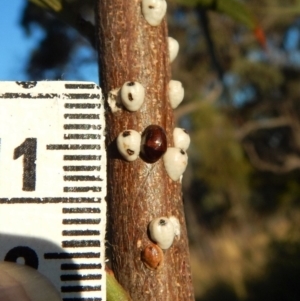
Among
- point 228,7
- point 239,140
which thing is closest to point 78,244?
point 228,7

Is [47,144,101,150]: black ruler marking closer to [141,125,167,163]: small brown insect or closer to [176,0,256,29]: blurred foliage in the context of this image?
[141,125,167,163]: small brown insect

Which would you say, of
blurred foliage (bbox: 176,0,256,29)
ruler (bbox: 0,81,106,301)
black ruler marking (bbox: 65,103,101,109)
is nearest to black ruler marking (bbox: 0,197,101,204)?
ruler (bbox: 0,81,106,301)

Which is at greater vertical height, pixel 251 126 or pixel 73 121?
pixel 251 126

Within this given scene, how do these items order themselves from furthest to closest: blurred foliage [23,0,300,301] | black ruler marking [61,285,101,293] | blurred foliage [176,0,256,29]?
blurred foliage [23,0,300,301], blurred foliage [176,0,256,29], black ruler marking [61,285,101,293]

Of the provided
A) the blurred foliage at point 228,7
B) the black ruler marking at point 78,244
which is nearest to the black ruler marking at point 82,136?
the black ruler marking at point 78,244

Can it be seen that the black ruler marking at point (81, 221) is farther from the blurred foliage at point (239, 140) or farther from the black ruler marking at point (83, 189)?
the blurred foliage at point (239, 140)

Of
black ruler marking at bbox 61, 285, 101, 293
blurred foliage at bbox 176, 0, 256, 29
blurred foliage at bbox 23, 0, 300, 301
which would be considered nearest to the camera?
black ruler marking at bbox 61, 285, 101, 293

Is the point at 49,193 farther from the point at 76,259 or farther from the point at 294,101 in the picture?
the point at 294,101

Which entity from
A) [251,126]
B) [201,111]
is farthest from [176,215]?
[201,111]
